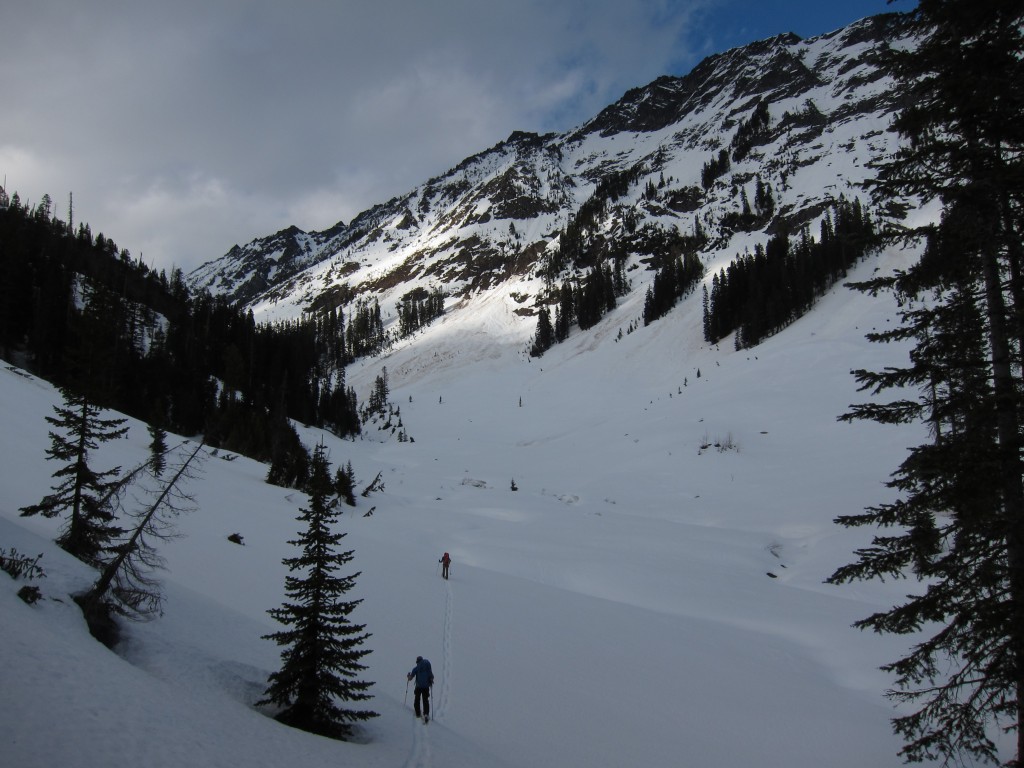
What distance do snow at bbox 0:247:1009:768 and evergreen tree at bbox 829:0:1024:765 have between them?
158 inches

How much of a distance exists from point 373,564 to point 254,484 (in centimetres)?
1330

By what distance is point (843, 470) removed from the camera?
92.0 ft

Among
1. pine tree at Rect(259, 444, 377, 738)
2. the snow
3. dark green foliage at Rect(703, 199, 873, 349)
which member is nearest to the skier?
the snow

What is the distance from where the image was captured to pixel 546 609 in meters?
16.9

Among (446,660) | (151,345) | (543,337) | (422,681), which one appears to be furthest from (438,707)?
(543,337)

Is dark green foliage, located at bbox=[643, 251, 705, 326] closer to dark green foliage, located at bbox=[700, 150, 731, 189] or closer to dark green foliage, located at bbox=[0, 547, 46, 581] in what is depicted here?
dark green foliage, located at bbox=[700, 150, 731, 189]

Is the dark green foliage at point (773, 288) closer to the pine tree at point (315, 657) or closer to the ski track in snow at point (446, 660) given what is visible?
the ski track in snow at point (446, 660)

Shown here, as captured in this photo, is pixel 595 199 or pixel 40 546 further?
pixel 595 199

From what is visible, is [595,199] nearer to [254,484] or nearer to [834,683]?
[254,484]

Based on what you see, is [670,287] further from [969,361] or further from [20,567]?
[20,567]

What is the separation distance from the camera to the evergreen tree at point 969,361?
682cm

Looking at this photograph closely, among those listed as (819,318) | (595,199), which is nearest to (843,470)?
(819,318)

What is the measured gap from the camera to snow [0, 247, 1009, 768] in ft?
21.9

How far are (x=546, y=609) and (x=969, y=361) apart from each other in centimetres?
1313
